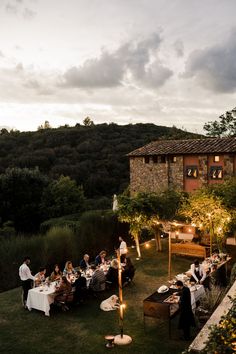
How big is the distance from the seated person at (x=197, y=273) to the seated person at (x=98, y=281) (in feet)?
10.3

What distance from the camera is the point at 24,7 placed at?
1208 cm

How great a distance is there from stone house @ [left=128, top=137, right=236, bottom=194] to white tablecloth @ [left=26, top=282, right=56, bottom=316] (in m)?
19.5

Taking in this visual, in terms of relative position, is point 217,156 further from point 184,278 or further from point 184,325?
point 184,325

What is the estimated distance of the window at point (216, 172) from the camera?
29.0 meters

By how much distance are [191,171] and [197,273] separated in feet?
61.0

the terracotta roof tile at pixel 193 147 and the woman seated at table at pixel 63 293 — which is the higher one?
the terracotta roof tile at pixel 193 147

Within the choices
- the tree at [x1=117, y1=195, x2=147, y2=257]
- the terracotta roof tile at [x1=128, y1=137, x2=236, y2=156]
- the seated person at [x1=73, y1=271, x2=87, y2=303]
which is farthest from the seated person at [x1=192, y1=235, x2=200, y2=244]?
the seated person at [x1=73, y1=271, x2=87, y2=303]

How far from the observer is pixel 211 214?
54.4ft

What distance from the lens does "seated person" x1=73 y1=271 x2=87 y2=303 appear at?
11.9m

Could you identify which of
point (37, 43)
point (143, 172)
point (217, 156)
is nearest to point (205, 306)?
point (37, 43)

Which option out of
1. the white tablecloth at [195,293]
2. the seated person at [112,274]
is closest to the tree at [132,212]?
the seated person at [112,274]

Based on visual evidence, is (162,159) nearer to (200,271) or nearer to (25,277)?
(200,271)

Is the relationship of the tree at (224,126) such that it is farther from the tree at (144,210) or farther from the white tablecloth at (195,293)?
the white tablecloth at (195,293)

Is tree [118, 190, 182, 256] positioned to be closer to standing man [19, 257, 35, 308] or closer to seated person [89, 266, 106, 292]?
seated person [89, 266, 106, 292]
